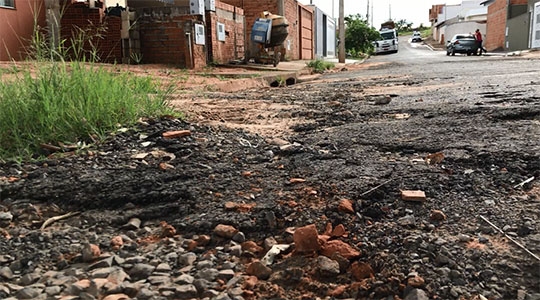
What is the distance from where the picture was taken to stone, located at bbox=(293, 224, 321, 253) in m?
1.64

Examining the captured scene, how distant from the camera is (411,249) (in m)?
1.56

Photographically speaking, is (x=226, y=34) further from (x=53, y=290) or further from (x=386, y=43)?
(x=386, y=43)

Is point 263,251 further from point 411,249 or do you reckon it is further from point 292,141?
point 292,141

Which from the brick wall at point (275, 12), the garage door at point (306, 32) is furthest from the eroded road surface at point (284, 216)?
the garage door at point (306, 32)

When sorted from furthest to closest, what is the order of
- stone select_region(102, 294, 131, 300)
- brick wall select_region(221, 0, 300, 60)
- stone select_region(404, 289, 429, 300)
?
1. brick wall select_region(221, 0, 300, 60)
2. stone select_region(102, 294, 131, 300)
3. stone select_region(404, 289, 429, 300)

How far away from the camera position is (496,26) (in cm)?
3650

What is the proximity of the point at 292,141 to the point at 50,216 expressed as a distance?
173cm

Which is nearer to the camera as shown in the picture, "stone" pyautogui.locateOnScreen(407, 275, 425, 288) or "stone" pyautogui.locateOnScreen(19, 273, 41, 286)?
"stone" pyautogui.locateOnScreen(407, 275, 425, 288)

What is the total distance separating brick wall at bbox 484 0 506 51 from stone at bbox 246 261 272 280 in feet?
122

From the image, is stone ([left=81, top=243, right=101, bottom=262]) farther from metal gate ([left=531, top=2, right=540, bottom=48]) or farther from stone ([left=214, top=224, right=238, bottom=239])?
metal gate ([left=531, top=2, right=540, bottom=48])

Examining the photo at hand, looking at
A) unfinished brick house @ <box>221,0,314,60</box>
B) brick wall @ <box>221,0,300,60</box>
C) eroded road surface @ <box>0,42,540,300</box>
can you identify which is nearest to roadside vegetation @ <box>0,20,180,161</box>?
eroded road surface @ <box>0,42,540,300</box>

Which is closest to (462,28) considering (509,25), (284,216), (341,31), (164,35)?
(509,25)

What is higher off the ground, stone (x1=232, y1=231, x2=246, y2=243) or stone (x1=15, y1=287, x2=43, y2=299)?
stone (x1=232, y1=231, x2=246, y2=243)

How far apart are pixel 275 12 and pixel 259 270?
59.5 ft
